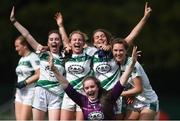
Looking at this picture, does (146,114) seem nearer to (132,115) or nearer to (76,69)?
(132,115)

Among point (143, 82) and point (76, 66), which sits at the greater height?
point (76, 66)

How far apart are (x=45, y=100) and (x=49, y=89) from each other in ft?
0.57

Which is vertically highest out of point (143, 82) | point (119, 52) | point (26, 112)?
point (119, 52)

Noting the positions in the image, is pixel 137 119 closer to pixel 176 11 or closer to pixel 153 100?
pixel 153 100

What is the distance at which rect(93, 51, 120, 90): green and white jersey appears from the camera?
10391mm

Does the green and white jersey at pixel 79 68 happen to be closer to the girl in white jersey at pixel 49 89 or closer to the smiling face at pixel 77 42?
the smiling face at pixel 77 42

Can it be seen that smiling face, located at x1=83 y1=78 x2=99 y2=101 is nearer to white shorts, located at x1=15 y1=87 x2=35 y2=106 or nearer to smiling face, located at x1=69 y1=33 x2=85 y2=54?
smiling face, located at x1=69 y1=33 x2=85 y2=54

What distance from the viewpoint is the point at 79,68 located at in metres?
10.6

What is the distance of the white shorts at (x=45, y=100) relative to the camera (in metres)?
11.1

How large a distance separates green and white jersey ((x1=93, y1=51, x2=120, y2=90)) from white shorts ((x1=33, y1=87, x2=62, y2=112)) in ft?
3.09

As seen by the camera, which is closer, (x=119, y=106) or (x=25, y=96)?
(x=119, y=106)

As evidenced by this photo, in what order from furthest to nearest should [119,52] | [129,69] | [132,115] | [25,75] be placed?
[25,75] < [132,115] < [119,52] < [129,69]

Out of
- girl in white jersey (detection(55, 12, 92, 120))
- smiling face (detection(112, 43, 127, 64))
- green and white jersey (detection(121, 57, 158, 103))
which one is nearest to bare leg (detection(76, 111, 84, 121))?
girl in white jersey (detection(55, 12, 92, 120))

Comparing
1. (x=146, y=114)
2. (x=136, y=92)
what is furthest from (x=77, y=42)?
(x=146, y=114)
